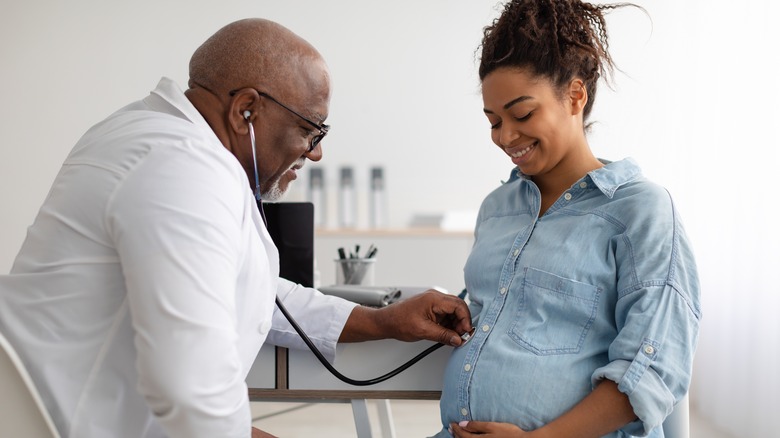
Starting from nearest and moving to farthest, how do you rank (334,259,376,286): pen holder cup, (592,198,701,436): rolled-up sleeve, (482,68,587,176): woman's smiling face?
(592,198,701,436): rolled-up sleeve < (482,68,587,176): woman's smiling face < (334,259,376,286): pen holder cup

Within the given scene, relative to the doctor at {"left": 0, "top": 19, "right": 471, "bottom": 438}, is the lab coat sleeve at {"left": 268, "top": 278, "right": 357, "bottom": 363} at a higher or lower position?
lower

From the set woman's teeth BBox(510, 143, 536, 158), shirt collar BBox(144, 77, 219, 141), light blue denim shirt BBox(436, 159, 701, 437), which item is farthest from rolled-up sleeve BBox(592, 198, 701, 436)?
shirt collar BBox(144, 77, 219, 141)

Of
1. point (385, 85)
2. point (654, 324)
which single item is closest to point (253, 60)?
point (654, 324)

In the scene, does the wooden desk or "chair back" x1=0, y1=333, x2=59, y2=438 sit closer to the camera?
"chair back" x1=0, y1=333, x2=59, y2=438

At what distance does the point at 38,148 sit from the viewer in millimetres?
4086

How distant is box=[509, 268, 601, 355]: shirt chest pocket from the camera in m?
1.16

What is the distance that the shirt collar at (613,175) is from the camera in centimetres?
120

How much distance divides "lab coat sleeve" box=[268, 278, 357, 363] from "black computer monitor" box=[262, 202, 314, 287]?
0.30m

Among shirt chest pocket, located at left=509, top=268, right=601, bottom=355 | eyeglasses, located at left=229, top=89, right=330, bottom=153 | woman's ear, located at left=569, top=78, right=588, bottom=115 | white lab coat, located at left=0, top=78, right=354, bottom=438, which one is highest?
woman's ear, located at left=569, top=78, right=588, bottom=115

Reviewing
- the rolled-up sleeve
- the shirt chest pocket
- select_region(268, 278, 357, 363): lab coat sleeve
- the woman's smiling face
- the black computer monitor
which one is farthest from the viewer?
the black computer monitor

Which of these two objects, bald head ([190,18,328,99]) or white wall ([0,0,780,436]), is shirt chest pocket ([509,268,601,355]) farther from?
white wall ([0,0,780,436])

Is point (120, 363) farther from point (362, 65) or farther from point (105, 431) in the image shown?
point (362, 65)

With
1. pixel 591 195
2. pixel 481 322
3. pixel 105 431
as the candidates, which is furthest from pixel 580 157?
Result: pixel 105 431

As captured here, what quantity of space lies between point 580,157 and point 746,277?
195 centimetres
